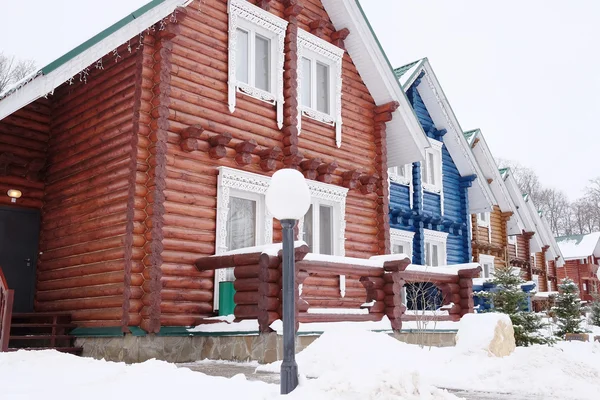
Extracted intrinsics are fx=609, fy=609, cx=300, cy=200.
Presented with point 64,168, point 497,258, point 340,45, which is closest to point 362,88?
point 340,45

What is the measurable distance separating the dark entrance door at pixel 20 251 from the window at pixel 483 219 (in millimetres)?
18331

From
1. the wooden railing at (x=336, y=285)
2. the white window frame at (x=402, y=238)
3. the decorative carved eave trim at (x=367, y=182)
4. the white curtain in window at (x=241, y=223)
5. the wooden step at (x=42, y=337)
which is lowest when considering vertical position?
the wooden step at (x=42, y=337)

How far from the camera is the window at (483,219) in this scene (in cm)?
2545

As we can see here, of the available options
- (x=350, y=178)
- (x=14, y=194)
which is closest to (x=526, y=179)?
(x=350, y=178)

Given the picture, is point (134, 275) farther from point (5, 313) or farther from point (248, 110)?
point (248, 110)

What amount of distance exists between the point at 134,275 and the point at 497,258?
19.9 metres

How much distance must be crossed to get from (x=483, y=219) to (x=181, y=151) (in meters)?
18.1

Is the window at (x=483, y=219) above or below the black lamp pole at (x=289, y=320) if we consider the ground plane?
above

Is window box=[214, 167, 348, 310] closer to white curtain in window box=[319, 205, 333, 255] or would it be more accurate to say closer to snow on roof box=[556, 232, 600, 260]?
white curtain in window box=[319, 205, 333, 255]

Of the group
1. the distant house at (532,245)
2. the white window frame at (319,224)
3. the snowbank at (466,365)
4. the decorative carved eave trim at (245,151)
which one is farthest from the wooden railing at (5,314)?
the distant house at (532,245)

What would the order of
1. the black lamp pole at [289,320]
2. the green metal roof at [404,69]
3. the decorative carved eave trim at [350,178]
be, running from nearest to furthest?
the black lamp pole at [289,320] → the decorative carved eave trim at [350,178] → the green metal roof at [404,69]

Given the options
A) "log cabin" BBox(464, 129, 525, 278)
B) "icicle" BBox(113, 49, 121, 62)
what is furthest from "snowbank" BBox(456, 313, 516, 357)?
"log cabin" BBox(464, 129, 525, 278)

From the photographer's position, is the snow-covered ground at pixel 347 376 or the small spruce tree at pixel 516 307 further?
the small spruce tree at pixel 516 307

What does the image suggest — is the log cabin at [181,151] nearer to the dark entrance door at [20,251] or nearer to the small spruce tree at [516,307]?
the dark entrance door at [20,251]
